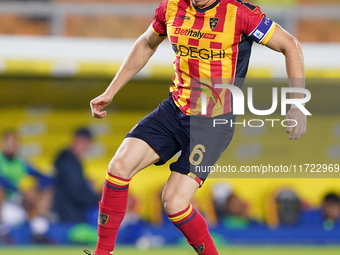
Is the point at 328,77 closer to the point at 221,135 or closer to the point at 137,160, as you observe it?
the point at 221,135

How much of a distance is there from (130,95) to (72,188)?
183 centimetres

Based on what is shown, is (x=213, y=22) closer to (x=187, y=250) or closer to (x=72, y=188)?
(x=187, y=250)

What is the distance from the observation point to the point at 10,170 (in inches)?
255

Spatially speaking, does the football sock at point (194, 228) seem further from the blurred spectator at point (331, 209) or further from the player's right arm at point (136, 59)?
the blurred spectator at point (331, 209)

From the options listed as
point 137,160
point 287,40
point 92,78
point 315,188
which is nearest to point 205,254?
point 137,160

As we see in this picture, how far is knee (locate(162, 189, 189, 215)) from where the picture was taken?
3.12 metres

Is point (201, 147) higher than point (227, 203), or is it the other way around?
point (201, 147)

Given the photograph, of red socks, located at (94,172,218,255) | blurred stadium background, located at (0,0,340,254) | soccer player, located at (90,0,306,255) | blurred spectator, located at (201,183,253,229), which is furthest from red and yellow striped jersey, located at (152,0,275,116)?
blurred spectator, located at (201,183,253,229)

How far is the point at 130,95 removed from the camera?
768 cm

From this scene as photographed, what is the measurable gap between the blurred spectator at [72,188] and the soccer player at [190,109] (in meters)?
3.25

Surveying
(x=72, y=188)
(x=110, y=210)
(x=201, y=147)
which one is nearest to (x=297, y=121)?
(x=201, y=147)

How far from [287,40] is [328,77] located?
3.64 meters

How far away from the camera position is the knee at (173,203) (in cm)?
312

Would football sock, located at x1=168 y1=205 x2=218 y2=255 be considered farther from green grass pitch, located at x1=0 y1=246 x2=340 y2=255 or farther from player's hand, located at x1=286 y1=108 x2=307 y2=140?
green grass pitch, located at x1=0 y1=246 x2=340 y2=255
